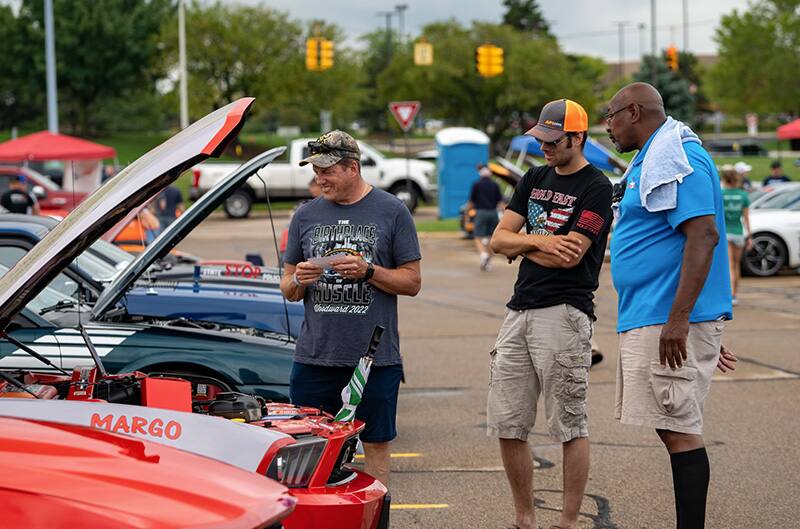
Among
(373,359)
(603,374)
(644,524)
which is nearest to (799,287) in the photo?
(603,374)

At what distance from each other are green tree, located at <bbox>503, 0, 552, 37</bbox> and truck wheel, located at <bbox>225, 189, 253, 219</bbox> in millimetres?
67002

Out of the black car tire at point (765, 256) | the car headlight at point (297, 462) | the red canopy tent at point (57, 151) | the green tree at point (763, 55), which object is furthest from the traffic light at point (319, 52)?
the green tree at point (763, 55)

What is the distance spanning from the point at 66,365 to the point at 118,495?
3239 mm

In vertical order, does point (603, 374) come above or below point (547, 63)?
below

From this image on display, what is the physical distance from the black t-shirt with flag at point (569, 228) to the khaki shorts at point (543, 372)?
0.06 meters

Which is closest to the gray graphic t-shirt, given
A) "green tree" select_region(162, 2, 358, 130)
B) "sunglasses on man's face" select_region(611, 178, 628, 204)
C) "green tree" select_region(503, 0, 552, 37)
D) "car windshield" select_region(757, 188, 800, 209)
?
"sunglasses on man's face" select_region(611, 178, 628, 204)

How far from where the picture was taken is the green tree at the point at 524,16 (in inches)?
3789

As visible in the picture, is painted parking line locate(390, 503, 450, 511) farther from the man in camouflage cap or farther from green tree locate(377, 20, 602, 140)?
green tree locate(377, 20, 602, 140)

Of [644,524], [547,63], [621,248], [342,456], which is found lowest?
[644,524]

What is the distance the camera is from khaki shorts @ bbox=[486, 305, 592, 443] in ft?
15.9

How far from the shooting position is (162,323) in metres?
6.66

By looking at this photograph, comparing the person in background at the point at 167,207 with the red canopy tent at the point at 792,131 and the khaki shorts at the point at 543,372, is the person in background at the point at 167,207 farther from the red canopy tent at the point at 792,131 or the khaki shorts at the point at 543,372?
the red canopy tent at the point at 792,131

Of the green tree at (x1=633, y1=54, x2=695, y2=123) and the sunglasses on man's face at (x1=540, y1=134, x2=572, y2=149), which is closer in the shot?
the sunglasses on man's face at (x1=540, y1=134, x2=572, y2=149)

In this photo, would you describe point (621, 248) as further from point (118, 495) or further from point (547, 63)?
point (547, 63)
